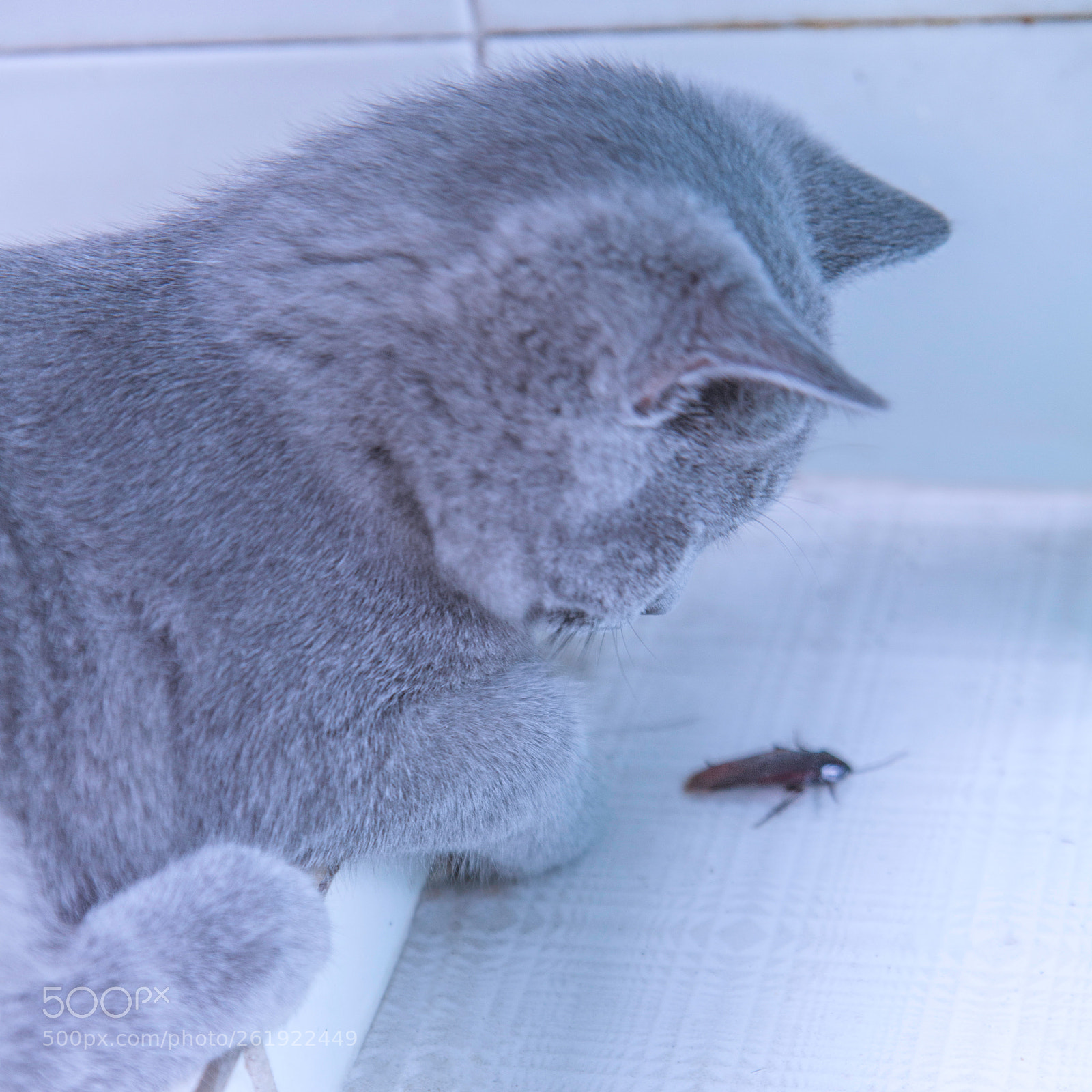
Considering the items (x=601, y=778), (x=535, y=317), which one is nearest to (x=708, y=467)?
(x=535, y=317)

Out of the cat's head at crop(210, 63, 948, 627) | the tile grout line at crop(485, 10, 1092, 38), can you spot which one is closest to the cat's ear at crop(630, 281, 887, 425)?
the cat's head at crop(210, 63, 948, 627)

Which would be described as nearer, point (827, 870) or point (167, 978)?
point (167, 978)

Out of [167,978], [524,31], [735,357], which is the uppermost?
[524,31]

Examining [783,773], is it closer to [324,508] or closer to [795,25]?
[324,508]

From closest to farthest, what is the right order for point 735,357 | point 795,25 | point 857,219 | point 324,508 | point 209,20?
1. point 735,357
2. point 324,508
3. point 857,219
4. point 795,25
5. point 209,20

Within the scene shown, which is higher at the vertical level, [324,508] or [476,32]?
[476,32]

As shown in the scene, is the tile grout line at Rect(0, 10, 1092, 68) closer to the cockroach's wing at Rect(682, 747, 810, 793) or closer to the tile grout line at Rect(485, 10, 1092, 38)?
the tile grout line at Rect(485, 10, 1092, 38)

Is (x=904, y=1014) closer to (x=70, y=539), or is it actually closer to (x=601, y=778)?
(x=601, y=778)

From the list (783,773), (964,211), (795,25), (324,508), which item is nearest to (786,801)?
(783,773)
